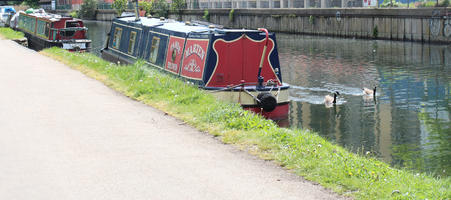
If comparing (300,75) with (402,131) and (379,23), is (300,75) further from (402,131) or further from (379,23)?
(379,23)

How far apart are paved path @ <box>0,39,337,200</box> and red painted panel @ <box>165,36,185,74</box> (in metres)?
4.50

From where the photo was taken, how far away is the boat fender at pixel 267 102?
15598mm

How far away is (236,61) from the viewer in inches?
639

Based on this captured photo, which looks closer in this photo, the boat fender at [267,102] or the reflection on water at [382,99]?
the reflection on water at [382,99]

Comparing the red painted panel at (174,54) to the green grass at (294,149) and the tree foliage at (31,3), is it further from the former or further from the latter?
the tree foliage at (31,3)

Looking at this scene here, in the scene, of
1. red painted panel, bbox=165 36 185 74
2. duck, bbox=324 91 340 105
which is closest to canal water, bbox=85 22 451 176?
duck, bbox=324 91 340 105

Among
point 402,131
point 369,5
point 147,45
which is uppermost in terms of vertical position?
point 369,5

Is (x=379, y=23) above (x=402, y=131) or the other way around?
above

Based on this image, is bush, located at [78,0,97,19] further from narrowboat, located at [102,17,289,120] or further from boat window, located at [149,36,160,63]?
narrowboat, located at [102,17,289,120]

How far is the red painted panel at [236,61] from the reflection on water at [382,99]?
72.9 inches

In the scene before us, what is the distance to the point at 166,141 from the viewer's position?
930 centimetres

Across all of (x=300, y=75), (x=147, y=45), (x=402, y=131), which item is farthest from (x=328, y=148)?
(x=300, y=75)

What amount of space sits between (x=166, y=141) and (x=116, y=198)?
2621 millimetres

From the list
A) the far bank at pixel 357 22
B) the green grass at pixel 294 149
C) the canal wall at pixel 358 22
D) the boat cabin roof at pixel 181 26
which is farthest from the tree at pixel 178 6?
the green grass at pixel 294 149
